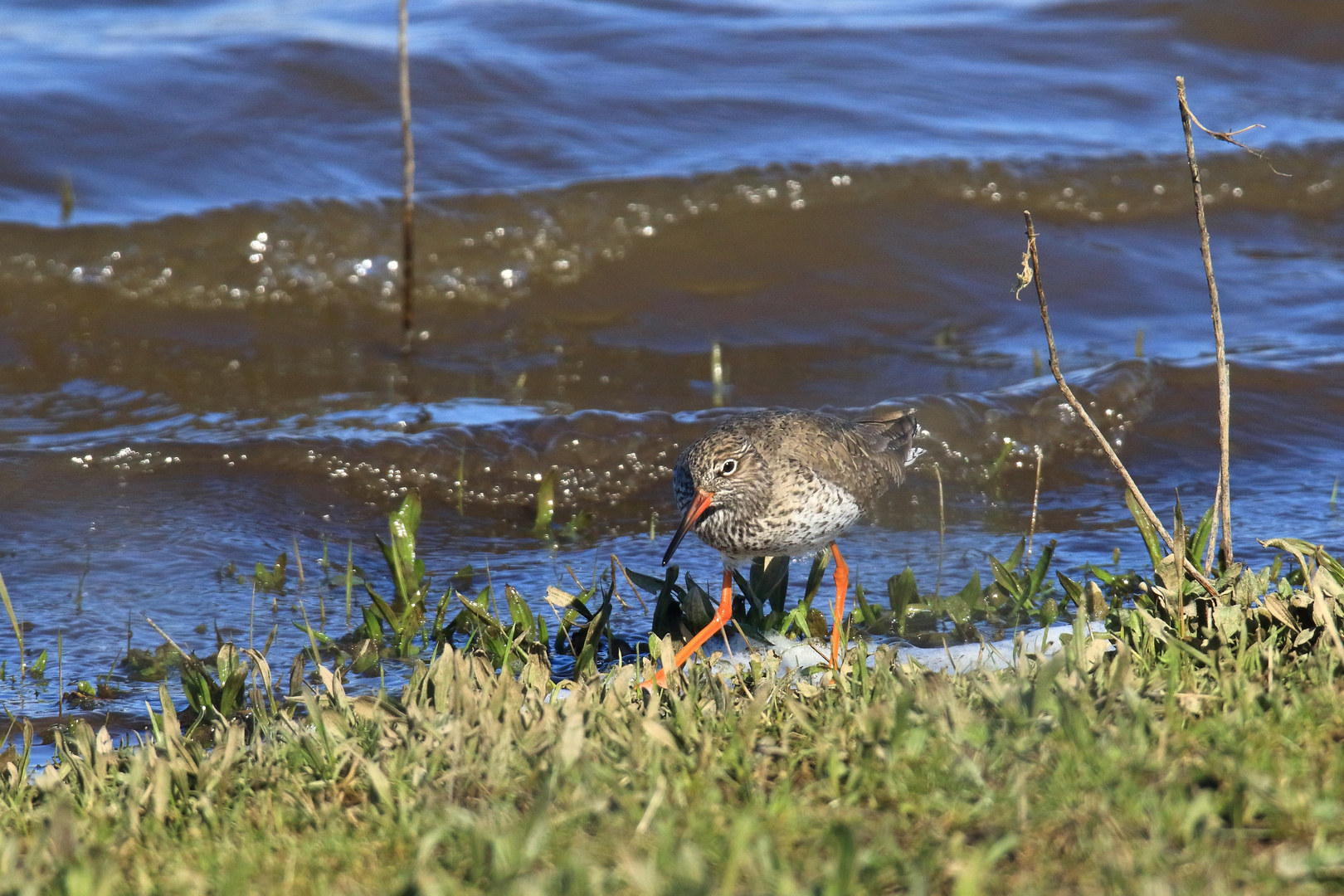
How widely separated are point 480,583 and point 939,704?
9.05ft

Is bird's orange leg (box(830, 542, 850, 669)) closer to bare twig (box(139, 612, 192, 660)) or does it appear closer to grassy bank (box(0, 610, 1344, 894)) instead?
grassy bank (box(0, 610, 1344, 894))

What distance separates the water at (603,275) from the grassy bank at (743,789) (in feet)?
4.61

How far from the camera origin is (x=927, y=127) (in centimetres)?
1121

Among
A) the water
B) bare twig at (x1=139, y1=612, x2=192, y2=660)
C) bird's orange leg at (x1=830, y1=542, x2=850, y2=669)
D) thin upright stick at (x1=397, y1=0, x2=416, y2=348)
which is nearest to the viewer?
bare twig at (x1=139, y1=612, x2=192, y2=660)

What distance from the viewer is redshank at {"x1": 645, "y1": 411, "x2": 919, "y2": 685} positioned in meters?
4.40

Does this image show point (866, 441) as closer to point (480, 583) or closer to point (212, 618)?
point (480, 583)

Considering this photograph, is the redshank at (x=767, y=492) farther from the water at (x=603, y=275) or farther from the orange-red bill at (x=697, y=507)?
the water at (x=603, y=275)

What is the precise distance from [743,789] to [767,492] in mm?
1734

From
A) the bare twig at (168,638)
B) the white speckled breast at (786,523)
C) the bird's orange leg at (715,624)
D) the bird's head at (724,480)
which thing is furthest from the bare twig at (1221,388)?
the bare twig at (168,638)

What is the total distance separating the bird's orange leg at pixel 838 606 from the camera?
3.87m

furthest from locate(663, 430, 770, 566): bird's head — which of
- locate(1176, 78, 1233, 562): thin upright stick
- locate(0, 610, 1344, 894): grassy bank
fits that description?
locate(1176, 78, 1233, 562): thin upright stick

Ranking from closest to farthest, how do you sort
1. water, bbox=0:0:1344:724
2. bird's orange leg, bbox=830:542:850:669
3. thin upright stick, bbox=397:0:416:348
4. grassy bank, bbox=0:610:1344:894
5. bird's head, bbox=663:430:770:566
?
1. grassy bank, bbox=0:610:1344:894
2. bird's orange leg, bbox=830:542:850:669
3. bird's head, bbox=663:430:770:566
4. water, bbox=0:0:1344:724
5. thin upright stick, bbox=397:0:416:348

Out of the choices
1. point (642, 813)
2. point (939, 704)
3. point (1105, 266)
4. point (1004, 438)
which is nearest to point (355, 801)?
point (642, 813)

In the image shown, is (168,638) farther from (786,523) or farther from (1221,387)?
(1221,387)
